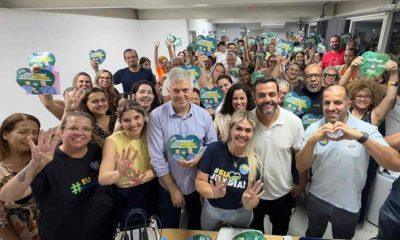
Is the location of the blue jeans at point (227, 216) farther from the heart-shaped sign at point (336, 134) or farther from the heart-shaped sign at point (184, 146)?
the heart-shaped sign at point (336, 134)

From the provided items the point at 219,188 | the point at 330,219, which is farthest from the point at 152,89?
the point at 330,219

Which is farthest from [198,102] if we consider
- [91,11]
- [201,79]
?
[91,11]

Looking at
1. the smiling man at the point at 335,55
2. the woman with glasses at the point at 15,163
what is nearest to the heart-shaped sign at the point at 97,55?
the woman with glasses at the point at 15,163

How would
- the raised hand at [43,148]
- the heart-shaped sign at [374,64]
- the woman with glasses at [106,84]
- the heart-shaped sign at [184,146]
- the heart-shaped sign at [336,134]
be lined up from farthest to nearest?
the woman with glasses at [106,84], the heart-shaped sign at [374,64], the heart-shaped sign at [184,146], the heart-shaped sign at [336,134], the raised hand at [43,148]

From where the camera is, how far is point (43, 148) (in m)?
1.31

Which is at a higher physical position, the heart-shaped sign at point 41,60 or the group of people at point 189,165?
the heart-shaped sign at point 41,60

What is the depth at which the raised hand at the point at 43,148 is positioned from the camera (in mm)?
1293

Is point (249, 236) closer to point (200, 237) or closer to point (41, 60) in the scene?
point (200, 237)

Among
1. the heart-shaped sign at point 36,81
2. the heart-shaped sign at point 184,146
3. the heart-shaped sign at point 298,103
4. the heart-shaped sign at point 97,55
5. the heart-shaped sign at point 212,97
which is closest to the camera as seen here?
the heart-shaped sign at point 184,146

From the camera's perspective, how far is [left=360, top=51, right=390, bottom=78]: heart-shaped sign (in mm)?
2197

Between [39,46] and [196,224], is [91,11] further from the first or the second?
[196,224]

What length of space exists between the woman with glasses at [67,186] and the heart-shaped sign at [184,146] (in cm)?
46

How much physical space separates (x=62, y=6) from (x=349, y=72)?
370 cm

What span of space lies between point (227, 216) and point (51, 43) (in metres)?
3.96
